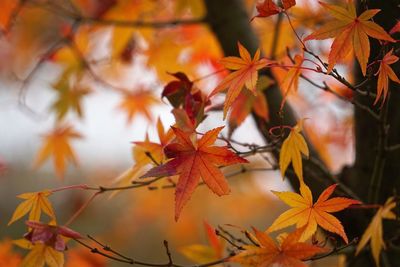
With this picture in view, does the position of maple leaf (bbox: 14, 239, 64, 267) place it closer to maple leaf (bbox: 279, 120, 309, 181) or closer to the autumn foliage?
the autumn foliage

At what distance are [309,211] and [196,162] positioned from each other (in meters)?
0.16

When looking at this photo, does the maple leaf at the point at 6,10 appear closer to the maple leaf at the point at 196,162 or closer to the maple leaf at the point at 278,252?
the maple leaf at the point at 196,162

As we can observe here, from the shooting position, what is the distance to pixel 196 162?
63cm

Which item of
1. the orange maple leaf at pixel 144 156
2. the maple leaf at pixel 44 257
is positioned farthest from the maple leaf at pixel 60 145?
the maple leaf at pixel 44 257

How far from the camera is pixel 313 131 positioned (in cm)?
150

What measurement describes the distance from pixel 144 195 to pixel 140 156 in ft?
7.74

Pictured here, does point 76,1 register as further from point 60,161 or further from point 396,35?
point 396,35

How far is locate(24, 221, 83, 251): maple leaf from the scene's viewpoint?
65cm

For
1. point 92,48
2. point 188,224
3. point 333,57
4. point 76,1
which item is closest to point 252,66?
point 333,57

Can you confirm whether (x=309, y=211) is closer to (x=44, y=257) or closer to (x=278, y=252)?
(x=278, y=252)

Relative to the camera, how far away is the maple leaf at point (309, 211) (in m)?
0.62

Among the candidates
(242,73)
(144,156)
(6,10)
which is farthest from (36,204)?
(6,10)

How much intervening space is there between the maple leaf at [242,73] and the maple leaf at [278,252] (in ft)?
0.56

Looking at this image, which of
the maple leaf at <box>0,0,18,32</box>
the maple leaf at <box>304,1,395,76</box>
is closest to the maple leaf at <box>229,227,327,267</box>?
the maple leaf at <box>304,1,395,76</box>
